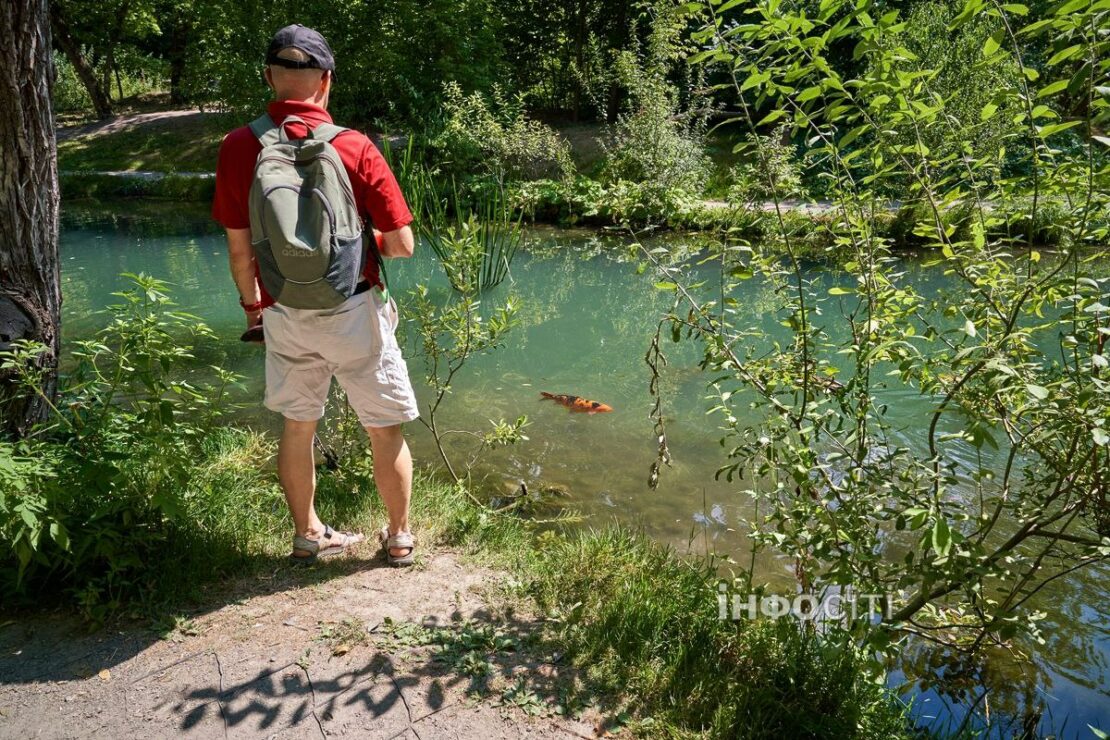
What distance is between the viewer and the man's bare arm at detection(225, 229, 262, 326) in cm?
271

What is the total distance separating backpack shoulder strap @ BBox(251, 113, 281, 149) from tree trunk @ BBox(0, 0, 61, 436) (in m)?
1.18

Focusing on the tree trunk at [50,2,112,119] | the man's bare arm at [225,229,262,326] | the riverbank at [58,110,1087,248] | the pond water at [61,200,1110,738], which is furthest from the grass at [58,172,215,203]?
the man's bare arm at [225,229,262,326]

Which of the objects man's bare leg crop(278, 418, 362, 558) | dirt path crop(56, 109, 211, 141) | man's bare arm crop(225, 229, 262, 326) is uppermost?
dirt path crop(56, 109, 211, 141)

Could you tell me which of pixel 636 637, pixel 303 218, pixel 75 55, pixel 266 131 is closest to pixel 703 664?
pixel 636 637

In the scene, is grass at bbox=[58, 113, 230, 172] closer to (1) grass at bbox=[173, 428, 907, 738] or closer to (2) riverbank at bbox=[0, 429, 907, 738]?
(1) grass at bbox=[173, 428, 907, 738]

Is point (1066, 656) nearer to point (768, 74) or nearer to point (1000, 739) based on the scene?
point (1000, 739)

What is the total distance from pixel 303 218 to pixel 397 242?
1.22 ft

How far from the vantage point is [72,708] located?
2.28 metres

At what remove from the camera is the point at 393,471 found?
3.00 metres

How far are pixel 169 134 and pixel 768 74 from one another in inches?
963

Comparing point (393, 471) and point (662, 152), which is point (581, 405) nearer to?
point (393, 471)

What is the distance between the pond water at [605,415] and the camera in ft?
10.7

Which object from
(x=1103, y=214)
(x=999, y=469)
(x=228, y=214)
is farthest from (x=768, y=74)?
(x=999, y=469)

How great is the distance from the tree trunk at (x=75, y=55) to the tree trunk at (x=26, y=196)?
73.6ft
